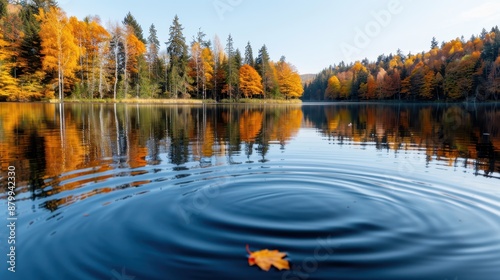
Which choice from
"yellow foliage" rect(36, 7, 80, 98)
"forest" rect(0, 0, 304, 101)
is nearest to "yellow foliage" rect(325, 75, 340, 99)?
"forest" rect(0, 0, 304, 101)

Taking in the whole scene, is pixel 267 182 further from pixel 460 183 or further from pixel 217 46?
pixel 217 46

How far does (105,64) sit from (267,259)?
2507 inches

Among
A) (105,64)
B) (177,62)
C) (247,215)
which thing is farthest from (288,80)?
(247,215)

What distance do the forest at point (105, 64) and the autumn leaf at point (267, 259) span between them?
170 ft

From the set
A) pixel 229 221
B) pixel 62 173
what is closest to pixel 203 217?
pixel 229 221

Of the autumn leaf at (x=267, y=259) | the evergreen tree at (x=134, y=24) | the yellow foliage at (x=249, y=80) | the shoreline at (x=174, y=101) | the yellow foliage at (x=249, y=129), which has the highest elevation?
the evergreen tree at (x=134, y=24)

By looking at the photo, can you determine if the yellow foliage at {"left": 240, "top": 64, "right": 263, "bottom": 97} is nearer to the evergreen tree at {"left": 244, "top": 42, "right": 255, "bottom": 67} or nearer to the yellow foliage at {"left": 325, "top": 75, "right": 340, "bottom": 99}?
the evergreen tree at {"left": 244, "top": 42, "right": 255, "bottom": 67}

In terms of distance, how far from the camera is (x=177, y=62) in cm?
6956

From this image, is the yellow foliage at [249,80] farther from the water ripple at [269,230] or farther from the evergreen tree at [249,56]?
the water ripple at [269,230]

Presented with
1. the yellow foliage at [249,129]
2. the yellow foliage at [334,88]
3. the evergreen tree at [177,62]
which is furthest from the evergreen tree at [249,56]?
the yellow foliage at [334,88]

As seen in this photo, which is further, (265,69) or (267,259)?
(265,69)

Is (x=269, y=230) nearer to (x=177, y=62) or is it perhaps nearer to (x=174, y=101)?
(x=174, y=101)

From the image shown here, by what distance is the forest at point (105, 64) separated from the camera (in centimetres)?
5059

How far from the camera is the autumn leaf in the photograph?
3883mm
